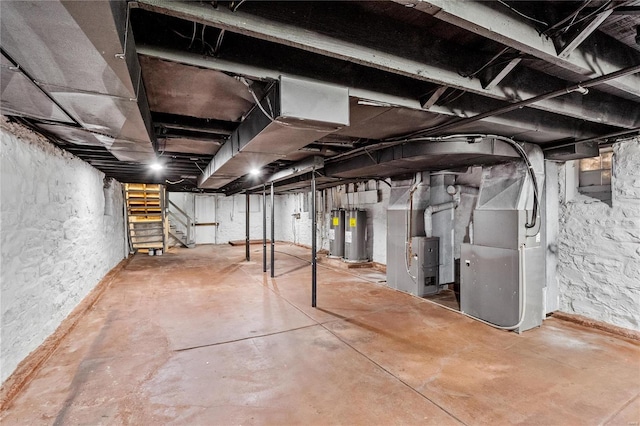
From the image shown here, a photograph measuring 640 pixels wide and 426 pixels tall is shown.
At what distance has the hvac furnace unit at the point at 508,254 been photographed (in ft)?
10.2

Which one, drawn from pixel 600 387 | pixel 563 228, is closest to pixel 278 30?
pixel 600 387

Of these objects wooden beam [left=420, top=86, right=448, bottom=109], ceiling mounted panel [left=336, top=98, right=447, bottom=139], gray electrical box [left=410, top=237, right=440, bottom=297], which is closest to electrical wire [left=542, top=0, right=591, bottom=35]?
wooden beam [left=420, top=86, right=448, bottom=109]

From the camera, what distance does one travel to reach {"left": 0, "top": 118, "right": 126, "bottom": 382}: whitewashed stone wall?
2078 mm

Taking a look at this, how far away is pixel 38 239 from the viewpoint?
2555 millimetres

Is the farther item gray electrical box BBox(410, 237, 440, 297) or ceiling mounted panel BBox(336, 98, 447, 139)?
gray electrical box BBox(410, 237, 440, 297)

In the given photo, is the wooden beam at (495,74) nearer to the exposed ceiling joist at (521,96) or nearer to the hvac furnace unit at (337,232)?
the exposed ceiling joist at (521,96)

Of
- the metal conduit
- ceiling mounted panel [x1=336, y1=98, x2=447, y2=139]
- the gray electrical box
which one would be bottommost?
the gray electrical box

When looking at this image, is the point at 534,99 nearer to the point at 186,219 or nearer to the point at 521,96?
the point at 521,96

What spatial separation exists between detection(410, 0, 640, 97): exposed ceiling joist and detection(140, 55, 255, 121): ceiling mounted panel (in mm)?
1154

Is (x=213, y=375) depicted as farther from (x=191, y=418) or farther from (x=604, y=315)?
(x=604, y=315)

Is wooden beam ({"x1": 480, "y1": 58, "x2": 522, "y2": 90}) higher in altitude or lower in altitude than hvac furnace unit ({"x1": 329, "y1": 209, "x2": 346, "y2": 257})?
higher

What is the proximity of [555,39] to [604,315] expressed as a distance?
317 cm

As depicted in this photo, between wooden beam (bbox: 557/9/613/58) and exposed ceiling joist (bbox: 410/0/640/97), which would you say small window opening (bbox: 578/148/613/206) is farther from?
wooden beam (bbox: 557/9/613/58)

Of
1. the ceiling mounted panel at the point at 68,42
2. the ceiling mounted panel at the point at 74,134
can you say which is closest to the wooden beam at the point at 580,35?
the ceiling mounted panel at the point at 68,42
